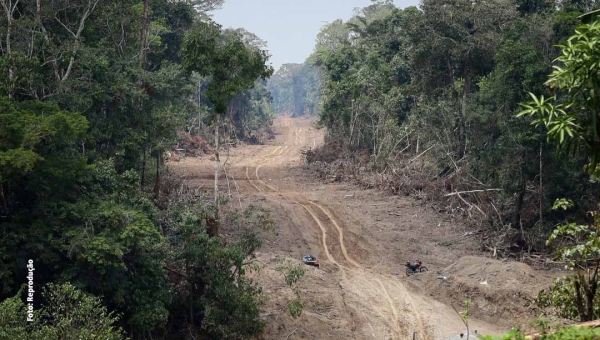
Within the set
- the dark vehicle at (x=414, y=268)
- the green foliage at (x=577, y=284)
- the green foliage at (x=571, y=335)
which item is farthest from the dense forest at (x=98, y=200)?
the green foliage at (x=571, y=335)

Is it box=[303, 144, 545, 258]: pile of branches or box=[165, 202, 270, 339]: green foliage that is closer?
box=[165, 202, 270, 339]: green foliage

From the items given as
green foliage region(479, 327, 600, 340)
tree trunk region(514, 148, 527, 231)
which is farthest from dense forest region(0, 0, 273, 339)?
tree trunk region(514, 148, 527, 231)

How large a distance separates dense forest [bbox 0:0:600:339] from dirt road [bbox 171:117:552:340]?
1.17 meters

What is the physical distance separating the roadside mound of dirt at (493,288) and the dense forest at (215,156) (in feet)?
6.82

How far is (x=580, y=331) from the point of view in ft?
20.2

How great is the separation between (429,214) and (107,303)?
1581 cm

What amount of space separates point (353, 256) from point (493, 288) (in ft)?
18.5

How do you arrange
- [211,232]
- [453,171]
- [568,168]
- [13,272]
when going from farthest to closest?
[453,171] < [568,168] < [211,232] < [13,272]

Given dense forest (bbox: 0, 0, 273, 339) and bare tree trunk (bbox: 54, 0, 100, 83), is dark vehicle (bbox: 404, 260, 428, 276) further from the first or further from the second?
bare tree trunk (bbox: 54, 0, 100, 83)

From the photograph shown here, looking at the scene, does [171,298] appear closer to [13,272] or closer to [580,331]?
[13,272]

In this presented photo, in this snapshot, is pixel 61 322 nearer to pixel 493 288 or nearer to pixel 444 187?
pixel 493 288

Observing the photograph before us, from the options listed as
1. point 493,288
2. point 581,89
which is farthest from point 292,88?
point 581,89

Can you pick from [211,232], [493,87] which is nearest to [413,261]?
[493,87]

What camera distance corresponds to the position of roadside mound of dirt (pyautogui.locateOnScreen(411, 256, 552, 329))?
18016mm
